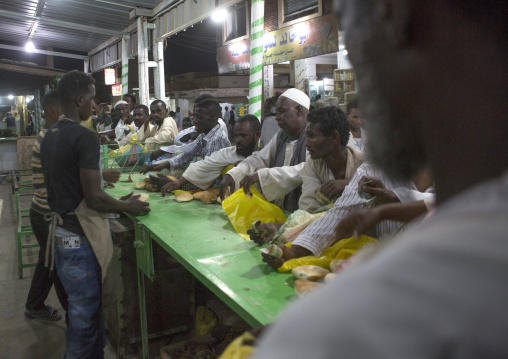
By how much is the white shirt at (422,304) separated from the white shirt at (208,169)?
3.41 metres

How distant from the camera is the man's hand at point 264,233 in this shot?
2246 millimetres

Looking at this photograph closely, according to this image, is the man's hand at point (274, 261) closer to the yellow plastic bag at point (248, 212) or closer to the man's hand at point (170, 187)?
the yellow plastic bag at point (248, 212)

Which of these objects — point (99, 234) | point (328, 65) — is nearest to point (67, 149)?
point (99, 234)

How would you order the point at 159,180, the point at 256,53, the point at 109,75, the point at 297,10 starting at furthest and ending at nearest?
the point at 109,75, the point at 297,10, the point at 256,53, the point at 159,180

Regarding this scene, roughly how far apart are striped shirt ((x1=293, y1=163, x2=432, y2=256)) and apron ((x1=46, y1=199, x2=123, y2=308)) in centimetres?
132

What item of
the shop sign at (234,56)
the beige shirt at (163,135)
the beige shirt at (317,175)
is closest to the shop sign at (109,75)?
the shop sign at (234,56)

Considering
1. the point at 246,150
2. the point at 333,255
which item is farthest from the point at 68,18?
the point at 333,255

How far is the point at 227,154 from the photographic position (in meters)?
3.82

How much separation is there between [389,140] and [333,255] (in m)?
1.35

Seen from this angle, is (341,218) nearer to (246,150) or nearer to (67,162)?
(67,162)

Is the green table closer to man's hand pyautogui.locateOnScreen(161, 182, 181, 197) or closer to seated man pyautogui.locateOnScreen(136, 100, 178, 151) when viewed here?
man's hand pyautogui.locateOnScreen(161, 182, 181, 197)

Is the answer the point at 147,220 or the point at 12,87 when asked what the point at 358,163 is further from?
the point at 12,87

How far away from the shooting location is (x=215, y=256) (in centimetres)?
207

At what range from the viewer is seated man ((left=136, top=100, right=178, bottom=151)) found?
5.86 meters
